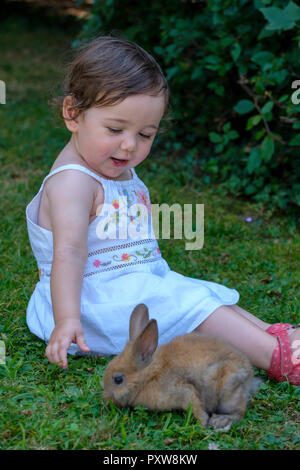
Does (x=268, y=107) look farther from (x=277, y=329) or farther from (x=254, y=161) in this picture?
(x=277, y=329)

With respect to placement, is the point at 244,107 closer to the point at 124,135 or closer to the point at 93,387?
the point at 124,135

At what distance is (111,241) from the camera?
2973mm

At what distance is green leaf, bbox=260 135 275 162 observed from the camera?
14.4ft

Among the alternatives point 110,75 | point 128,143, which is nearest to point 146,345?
point 128,143

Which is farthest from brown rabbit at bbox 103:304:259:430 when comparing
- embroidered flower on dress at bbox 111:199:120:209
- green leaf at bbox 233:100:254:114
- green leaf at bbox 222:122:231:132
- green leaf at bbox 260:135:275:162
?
green leaf at bbox 222:122:231:132

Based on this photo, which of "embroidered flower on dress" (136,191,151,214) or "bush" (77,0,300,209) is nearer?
"embroidered flower on dress" (136,191,151,214)

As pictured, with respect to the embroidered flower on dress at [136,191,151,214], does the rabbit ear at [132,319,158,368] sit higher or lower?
lower

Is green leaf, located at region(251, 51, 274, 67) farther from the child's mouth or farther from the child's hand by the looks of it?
the child's hand

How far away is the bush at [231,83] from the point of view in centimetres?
442

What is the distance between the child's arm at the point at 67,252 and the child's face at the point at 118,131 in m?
0.13

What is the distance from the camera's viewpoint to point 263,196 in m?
4.79

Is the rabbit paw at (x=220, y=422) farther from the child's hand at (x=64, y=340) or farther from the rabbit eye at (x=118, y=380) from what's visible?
the child's hand at (x=64, y=340)

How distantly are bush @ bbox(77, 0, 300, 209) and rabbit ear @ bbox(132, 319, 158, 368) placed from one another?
98.0 inches

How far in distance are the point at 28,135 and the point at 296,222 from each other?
3037 millimetres
